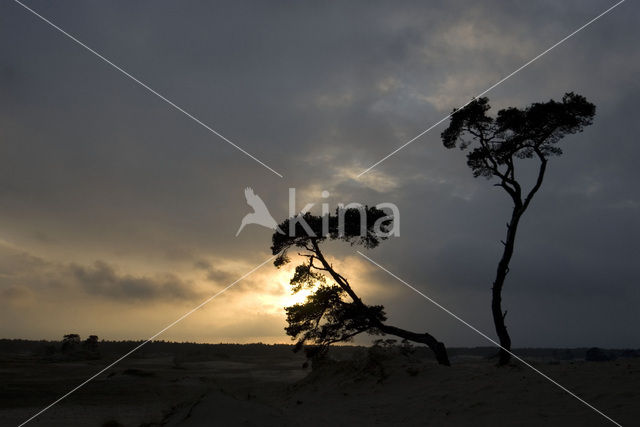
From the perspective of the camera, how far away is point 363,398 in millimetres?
14828

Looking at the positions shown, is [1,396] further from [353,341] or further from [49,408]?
[353,341]

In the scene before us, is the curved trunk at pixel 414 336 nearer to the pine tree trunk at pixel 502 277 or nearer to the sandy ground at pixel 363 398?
the sandy ground at pixel 363 398

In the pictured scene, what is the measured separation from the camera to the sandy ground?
29.2 feet

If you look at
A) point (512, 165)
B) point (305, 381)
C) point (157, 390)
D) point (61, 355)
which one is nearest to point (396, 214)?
point (512, 165)

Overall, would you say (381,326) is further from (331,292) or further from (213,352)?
(213,352)

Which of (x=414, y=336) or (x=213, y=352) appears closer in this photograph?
(x=414, y=336)

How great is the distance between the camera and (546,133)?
18047 mm

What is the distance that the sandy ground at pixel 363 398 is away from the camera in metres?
8.89

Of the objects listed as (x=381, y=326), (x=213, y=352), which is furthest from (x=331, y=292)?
(x=213, y=352)

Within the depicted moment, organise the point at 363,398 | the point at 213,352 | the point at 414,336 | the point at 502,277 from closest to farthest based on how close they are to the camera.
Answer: the point at 363,398 < the point at 502,277 < the point at 414,336 < the point at 213,352

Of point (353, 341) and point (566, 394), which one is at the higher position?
point (353, 341)

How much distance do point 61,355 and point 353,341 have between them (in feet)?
86.9

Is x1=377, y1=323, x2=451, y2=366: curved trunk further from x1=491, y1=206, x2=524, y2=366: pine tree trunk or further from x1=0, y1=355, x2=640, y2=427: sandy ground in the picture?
x1=491, y1=206, x2=524, y2=366: pine tree trunk

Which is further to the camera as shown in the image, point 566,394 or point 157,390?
point 157,390
